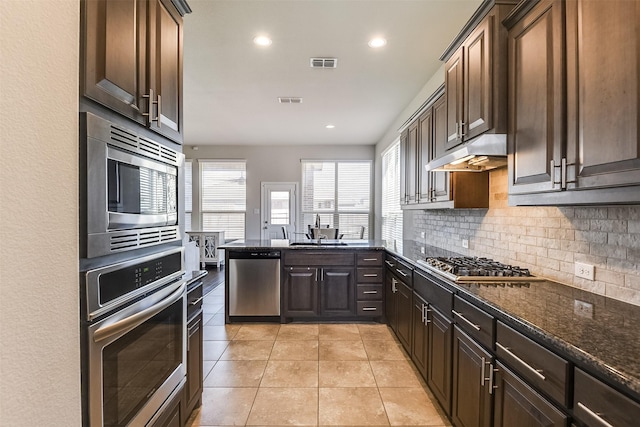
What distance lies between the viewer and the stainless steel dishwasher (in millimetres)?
3928

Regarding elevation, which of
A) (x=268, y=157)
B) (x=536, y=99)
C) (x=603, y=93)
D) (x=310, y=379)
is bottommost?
(x=310, y=379)

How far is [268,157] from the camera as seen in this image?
8234mm

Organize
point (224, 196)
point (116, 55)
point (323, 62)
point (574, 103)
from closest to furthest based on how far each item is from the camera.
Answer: point (116, 55)
point (574, 103)
point (323, 62)
point (224, 196)

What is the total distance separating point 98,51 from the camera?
104 centimetres

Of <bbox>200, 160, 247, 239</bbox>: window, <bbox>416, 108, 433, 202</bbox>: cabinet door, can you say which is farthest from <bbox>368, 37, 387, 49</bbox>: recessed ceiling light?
<bbox>200, 160, 247, 239</bbox>: window

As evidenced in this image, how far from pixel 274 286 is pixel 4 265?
3328 mm

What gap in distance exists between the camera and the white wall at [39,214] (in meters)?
0.72

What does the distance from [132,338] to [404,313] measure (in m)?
2.49

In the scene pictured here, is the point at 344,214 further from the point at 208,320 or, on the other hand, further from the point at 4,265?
the point at 4,265

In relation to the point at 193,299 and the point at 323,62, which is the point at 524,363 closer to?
the point at 193,299

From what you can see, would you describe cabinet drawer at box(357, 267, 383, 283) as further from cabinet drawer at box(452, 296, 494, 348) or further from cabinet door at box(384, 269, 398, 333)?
cabinet drawer at box(452, 296, 494, 348)

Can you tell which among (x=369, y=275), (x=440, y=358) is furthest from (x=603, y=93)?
(x=369, y=275)

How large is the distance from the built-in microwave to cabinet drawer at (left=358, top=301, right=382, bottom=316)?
287 centimetres

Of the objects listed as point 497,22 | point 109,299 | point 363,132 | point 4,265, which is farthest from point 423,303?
point 363,132
